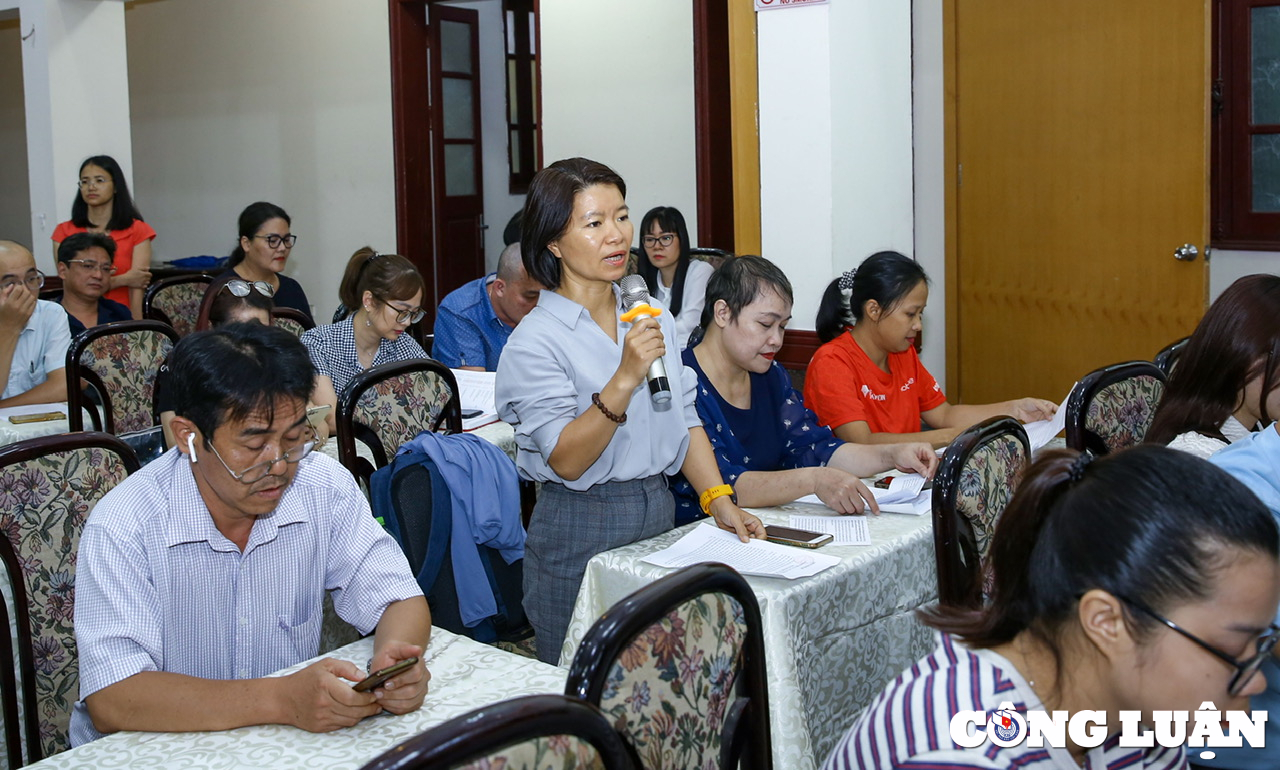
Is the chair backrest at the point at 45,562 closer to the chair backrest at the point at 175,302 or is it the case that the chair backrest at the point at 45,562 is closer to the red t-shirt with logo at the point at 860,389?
the red t-shirt with logo at the point at 860,389

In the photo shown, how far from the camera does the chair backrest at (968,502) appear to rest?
6.68ft

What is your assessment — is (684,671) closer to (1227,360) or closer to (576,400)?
(576,400)

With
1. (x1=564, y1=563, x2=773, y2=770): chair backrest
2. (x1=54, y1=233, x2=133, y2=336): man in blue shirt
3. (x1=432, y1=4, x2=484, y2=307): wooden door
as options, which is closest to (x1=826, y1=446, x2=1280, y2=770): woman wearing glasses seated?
(x1=564, y1=563, x2=773, y2=770): chair backrest

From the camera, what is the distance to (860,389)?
3.28 m

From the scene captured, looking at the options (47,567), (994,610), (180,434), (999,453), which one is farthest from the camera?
(999,453)

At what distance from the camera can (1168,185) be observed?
14.9 feet

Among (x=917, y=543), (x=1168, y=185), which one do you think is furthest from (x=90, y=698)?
(x=1168, y=185)

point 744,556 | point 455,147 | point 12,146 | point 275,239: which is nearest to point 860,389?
Result: point 744,556

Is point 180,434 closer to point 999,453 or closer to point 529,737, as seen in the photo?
point 529,737

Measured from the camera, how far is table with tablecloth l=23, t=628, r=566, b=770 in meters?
1.47

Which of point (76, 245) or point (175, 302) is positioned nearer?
point (76, 245)

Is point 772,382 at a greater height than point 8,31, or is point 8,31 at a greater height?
point 8,31

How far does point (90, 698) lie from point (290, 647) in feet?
1.11

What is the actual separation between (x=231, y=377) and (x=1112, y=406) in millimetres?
2014
